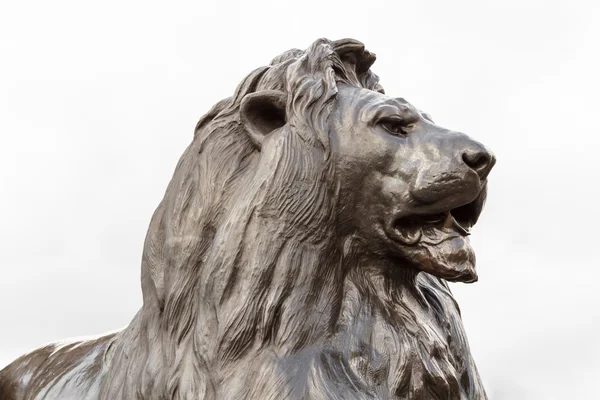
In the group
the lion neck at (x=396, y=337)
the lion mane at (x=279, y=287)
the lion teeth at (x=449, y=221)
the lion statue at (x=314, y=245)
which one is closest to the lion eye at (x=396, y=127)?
the lion statue at (x=314, y=245)

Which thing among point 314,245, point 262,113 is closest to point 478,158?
point 314,245

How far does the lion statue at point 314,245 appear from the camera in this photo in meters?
3.29

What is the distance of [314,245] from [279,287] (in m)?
0.17

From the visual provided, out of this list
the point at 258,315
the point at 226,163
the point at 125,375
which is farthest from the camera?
the point at 125,375

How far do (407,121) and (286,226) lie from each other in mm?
508

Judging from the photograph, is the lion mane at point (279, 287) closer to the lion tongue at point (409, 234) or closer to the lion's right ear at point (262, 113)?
the lion's right ear at point (262, 113)

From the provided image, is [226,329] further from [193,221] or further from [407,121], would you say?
[407,121]

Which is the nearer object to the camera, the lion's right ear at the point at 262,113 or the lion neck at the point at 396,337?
the lion neck at the point at 396,337

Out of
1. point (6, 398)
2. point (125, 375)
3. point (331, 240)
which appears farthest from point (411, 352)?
point (6, 398)

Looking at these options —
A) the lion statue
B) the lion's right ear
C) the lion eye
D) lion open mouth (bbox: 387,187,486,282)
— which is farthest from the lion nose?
the lion's right ear

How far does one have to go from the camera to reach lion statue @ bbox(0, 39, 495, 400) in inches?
129

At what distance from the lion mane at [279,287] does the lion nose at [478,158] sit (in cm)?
41

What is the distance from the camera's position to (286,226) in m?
3.31

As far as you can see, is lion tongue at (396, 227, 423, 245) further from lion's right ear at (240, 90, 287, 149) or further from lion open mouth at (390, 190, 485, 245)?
lion's right ear at (240, 90, 287, 149)
